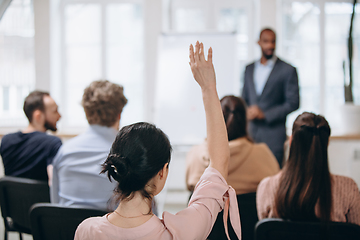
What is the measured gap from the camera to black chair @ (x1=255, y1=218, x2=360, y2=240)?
1.11m

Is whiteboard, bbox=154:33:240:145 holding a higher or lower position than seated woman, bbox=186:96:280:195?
higher

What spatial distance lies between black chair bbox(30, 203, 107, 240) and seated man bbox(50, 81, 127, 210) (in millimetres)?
169

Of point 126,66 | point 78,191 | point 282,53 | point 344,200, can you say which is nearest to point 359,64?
point 282,53

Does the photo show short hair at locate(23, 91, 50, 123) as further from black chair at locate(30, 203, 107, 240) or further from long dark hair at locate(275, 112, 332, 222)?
long dark hair at locate(275, 112, 332, 222)

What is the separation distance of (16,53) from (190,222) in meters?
4.57

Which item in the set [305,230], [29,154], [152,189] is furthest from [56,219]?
[305,230]

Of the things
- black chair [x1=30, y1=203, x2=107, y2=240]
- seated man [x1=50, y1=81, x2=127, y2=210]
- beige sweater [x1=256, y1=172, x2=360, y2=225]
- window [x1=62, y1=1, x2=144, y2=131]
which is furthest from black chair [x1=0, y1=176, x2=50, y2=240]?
window [x1=62, y1=1, x2=144, y2=131]

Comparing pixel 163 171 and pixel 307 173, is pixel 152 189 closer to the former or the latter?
pixel 163 171

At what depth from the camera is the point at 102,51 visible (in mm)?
4668

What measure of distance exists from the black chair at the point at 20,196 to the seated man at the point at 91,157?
167 millimetres

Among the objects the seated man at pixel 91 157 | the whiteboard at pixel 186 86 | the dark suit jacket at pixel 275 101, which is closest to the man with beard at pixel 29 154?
the seated man at pixel 91 157

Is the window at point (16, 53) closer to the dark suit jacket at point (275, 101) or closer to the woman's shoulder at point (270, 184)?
the dark suit jacket at point (275, 101)

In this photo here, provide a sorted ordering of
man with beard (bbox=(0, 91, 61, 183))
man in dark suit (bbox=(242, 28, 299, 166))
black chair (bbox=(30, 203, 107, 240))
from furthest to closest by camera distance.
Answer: man in dark suit (bbox=(242, 28, 299, 166)), man with beard (bbox=(0, 91, 61, 183)), black chair (bbox=(30, 203, 107, 240))

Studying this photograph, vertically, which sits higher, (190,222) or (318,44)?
(318,44)
